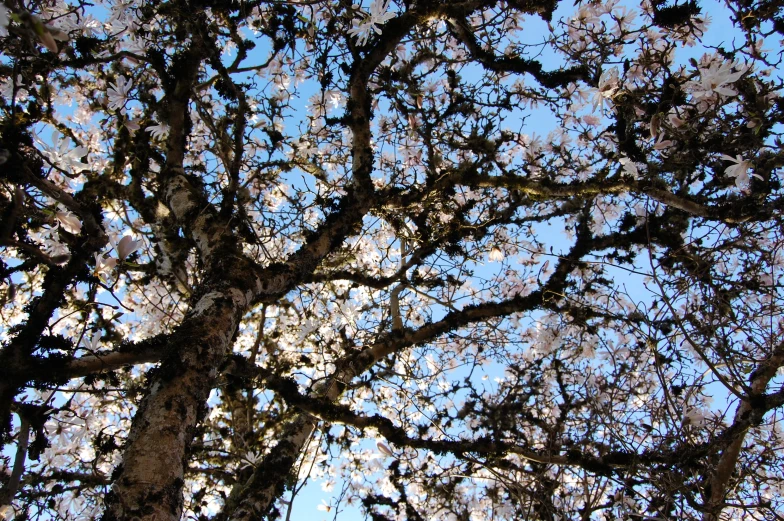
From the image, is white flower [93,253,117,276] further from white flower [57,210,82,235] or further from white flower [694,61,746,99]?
white flower [694,61,746,99]

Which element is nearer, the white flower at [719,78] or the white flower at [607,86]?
the white flower at [719,78]

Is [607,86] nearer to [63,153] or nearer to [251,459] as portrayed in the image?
[63,153]

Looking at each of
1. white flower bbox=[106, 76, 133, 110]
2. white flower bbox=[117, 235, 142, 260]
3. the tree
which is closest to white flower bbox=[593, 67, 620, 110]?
the tree

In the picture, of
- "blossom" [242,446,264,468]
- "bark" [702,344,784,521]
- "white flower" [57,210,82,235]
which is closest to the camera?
"white flower" [57,210,82,235]

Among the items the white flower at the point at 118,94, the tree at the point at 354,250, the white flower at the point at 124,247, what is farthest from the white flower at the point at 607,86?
the white flower at the point at 118,94

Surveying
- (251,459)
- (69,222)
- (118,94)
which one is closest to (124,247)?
(69,222)

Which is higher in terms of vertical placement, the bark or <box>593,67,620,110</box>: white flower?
<box>593,67,620,110</box>: white flower

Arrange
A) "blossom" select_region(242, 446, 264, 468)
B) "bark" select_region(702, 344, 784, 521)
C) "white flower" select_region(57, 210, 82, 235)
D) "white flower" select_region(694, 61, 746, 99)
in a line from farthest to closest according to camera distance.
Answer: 1. "blossom" select_region(242, 446, 264, 468)
2. "bark" select_region(702, 344, 784, 521)
3. "white flower" select_region(694, 61, 746, 99)
4. "white flower" select_region(57, 210, 82, 235)

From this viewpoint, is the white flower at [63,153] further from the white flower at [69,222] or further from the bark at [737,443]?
the bark at [737,443]

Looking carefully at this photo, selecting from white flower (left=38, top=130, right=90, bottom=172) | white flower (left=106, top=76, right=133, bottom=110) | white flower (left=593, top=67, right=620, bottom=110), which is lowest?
white flower (left=38, top=130, right=90, bottom=172)

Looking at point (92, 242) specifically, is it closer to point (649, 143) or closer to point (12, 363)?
point (12, 363)

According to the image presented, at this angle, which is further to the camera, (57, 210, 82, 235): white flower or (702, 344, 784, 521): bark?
(702, 344, 784, 521): bark

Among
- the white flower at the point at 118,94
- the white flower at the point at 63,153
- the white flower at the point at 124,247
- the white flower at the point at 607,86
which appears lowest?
the white flower at the point at 124,247

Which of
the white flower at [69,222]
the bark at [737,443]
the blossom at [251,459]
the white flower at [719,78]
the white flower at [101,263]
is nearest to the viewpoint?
the white flower at [69,222]
